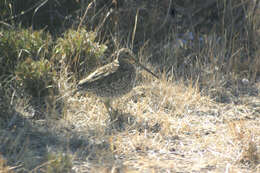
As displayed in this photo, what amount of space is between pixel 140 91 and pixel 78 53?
1.11 meters

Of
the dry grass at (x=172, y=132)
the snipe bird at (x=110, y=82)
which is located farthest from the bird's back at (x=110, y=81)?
the dry grass at (x=172, y=132)

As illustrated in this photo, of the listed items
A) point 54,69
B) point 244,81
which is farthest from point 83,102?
point 244,81

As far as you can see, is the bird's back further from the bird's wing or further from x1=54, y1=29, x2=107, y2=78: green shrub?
x1=54, y1=29, x2=107, y2=78: green shrub

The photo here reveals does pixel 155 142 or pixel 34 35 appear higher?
pixel 34 35

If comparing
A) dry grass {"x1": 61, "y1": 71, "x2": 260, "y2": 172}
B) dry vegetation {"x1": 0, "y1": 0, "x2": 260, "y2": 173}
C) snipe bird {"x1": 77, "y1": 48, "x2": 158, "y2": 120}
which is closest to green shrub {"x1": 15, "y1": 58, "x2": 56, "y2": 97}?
dry vegetation {"x1": 0, "y1": 0, "x2": 260, "y2": 173}

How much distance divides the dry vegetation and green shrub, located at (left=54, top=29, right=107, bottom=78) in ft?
0.05

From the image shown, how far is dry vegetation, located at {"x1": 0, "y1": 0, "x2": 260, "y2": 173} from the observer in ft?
15.1

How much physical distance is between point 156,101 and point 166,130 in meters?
0.96

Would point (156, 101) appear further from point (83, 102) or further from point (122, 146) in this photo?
point (122, 146)

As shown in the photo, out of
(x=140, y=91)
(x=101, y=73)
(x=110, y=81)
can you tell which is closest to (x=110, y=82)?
(x=110, y=81)

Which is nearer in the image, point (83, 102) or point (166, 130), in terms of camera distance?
point (166, 130)

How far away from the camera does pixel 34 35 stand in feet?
20.5

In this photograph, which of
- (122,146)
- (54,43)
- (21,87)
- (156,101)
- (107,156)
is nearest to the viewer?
(107,156)

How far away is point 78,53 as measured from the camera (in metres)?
6.36
